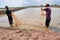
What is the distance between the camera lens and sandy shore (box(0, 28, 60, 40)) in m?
6.97

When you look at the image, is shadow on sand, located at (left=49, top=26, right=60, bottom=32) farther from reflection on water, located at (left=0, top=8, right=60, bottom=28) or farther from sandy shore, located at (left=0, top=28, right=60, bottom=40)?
sandy shore, located at (left=0, top=28, right=60, bottom=40)

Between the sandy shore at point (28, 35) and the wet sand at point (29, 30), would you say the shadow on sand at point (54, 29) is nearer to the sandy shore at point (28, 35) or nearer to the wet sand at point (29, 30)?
the wet sand at point (29, 30)

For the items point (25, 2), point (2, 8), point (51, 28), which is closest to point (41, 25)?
point (51, 28)

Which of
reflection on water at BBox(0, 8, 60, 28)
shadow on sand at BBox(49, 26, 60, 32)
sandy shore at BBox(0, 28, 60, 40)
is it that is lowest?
sandy shore at BBox(0, 28, 60, 40)

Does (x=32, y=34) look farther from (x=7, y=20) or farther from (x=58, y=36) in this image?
(x=7, y=20)

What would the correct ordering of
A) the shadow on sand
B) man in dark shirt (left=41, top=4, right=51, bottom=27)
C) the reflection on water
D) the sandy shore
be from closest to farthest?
the sandy shore
the shadow on sand
man in dark shirt (left=41, top=4, right=51, bottom=27)
the reflection on water

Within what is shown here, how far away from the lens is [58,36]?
22.6 feet

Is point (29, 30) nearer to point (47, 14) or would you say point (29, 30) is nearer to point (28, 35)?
point (28, 35)

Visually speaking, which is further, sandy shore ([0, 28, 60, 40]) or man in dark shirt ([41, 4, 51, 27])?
man in dark shirt ([41, 4, 51, 27])

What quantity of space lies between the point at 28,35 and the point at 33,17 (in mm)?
956

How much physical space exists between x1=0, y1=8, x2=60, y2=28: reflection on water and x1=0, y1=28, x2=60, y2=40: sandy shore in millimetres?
506

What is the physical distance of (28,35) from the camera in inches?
286

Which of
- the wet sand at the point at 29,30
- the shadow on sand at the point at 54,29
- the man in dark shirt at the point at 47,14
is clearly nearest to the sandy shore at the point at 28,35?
the wet sand at the point at 29,30

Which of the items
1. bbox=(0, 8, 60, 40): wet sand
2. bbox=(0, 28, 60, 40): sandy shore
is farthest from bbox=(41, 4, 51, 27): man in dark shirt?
bbox=(0, 28, 60, 40): sandy shore
